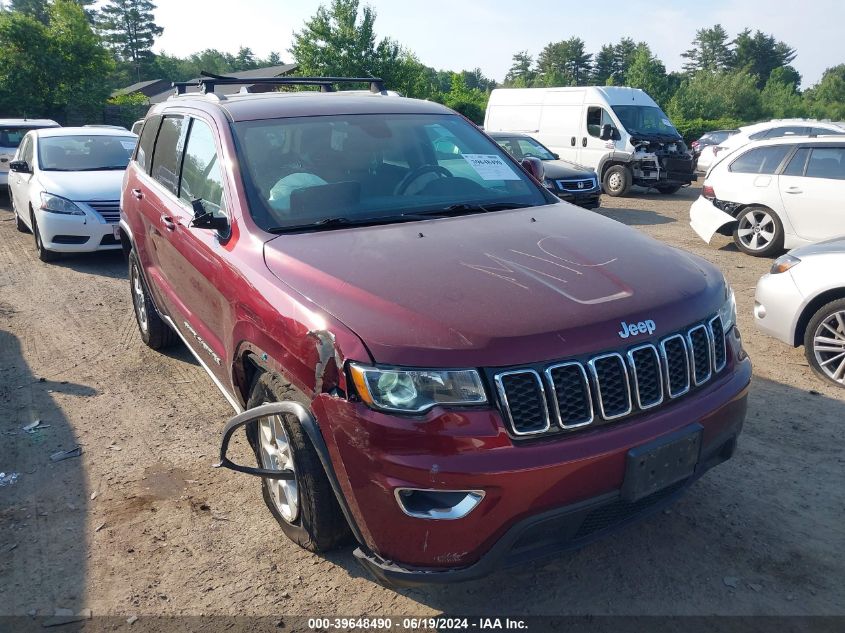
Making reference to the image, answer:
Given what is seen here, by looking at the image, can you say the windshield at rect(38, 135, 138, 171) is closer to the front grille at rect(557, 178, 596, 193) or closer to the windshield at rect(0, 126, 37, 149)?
the windshield at rect(0, 126, 37, 149)

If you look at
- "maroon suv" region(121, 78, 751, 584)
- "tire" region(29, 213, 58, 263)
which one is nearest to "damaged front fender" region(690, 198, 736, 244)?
"maroon suv" region(121, 78, 751, 584)

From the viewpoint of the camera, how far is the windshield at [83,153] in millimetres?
9672

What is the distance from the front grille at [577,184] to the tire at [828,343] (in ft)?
23.7

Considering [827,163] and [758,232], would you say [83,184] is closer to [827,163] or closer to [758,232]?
[758,232]

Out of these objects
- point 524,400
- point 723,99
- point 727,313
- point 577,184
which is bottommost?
point 577,184

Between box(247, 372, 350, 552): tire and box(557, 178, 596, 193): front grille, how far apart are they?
9.67 meters

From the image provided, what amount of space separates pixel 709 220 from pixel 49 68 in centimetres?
2866

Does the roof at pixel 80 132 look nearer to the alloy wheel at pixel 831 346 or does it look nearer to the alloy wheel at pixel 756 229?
the alloy wheel at pixel 756 229

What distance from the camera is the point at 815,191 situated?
866 cm

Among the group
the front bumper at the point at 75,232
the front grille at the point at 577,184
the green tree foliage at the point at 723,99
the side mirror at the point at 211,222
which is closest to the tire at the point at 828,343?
the side mirror at the point at 211,222

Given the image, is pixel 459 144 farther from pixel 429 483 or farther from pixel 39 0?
pixel 39 0

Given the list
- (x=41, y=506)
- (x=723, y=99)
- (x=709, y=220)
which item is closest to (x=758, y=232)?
(x=709, y=220)

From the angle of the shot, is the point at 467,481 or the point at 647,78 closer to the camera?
the point at 467,481

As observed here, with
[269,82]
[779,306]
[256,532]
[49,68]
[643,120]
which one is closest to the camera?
[256,532]
